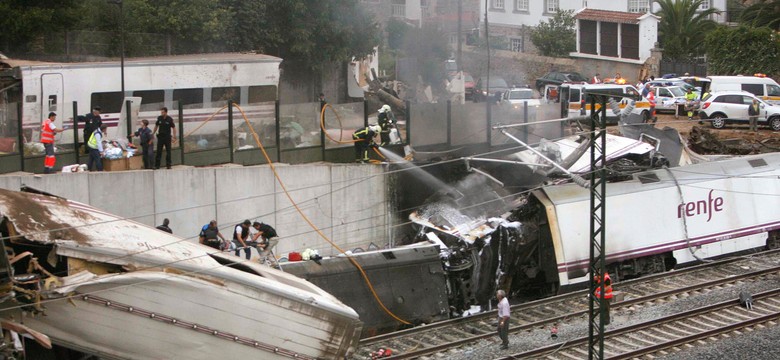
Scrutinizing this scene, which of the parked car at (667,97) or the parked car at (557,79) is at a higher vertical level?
the parked car at (557,79)

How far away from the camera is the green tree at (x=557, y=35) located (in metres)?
52.9

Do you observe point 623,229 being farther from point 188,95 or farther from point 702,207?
point 188,95

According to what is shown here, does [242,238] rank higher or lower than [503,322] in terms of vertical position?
higher

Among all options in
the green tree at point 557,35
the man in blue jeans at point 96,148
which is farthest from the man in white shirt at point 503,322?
the green tree at point 557,35

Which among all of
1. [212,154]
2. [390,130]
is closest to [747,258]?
[390,130]

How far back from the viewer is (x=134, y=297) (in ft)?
40.7

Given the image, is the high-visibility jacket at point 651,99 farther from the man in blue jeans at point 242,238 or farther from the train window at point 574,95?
the man in blue jeans at point 242,238

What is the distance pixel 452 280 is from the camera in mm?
19891

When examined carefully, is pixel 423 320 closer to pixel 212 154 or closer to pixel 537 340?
pixel 537 340

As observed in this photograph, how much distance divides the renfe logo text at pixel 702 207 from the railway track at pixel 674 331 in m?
2.82

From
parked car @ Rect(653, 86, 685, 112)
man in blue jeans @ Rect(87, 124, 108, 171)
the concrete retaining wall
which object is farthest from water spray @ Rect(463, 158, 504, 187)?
parked car @ Rect(653, 86, 685, 112)

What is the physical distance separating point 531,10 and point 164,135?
113 feet

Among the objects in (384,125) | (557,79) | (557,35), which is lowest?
(384,125)

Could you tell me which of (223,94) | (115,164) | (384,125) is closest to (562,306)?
(384,125)
